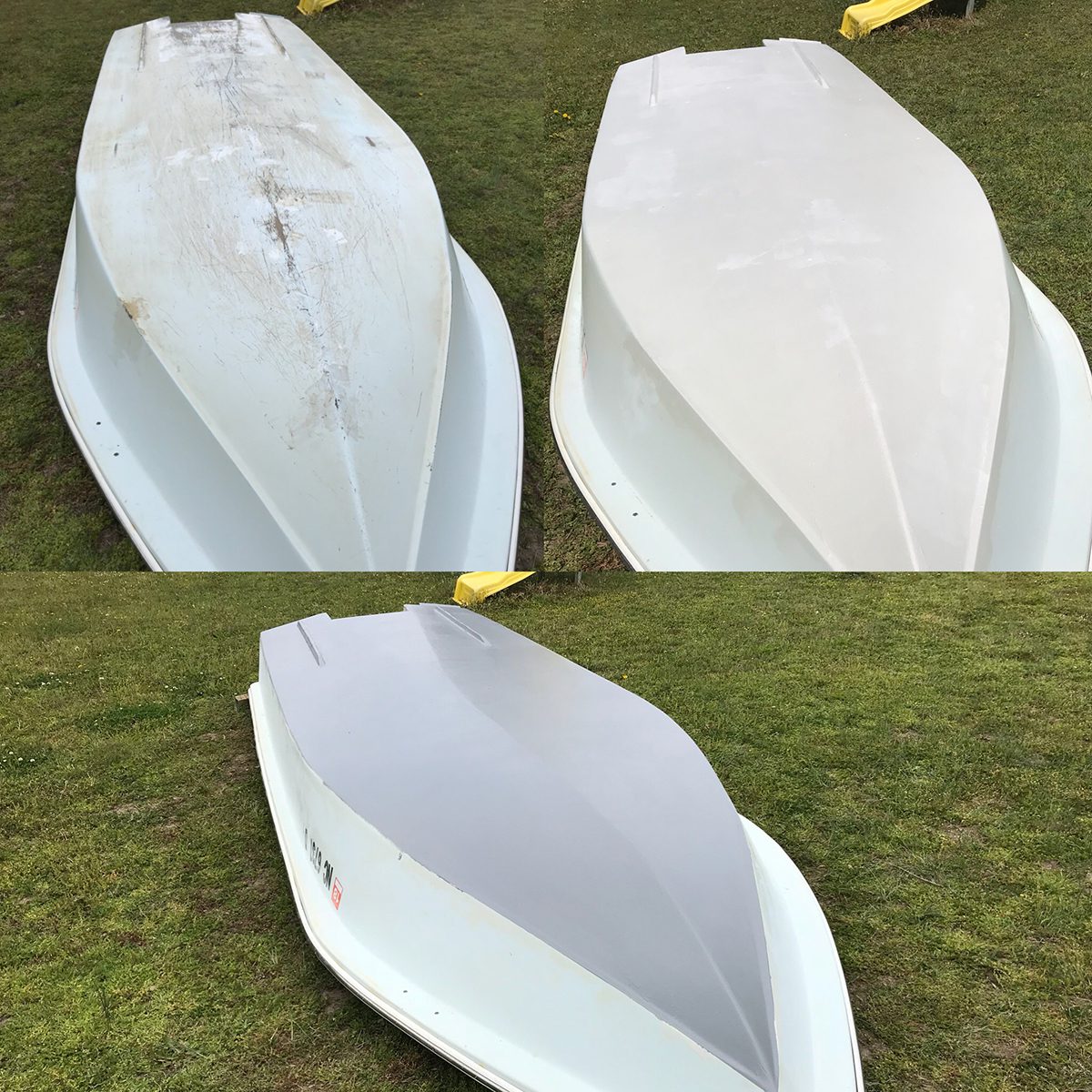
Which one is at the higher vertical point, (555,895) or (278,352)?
(278,352)

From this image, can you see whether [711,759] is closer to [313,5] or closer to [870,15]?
[870,15]

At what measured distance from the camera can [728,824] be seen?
1.57 m

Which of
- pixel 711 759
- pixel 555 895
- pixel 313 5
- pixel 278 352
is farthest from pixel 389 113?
pixel 555 895

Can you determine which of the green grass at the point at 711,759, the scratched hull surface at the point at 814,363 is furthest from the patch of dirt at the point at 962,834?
the scratched hull surface at the point at 814,363

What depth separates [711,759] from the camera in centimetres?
259

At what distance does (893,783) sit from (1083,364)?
1163mm

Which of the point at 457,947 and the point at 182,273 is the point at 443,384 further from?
the point at 457,947

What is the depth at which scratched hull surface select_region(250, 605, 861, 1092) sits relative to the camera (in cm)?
129

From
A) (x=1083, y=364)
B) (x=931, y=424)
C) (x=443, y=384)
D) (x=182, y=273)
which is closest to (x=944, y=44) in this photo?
(x=1083, y=364)

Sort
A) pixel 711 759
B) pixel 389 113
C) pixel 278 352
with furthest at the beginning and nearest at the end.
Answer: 1. pixel 389 113
2. pixel 711 759
3. pixel 278 352

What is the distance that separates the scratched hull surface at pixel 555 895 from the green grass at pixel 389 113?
83 centimetres

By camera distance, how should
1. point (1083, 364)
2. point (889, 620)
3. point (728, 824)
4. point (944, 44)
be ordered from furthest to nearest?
1. point (889, 620)
2. point (944, 44)
3. point (1083, 364)
4. point (728, 824)

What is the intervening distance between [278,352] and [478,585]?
1.07m

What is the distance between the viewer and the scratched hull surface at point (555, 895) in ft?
4.25
